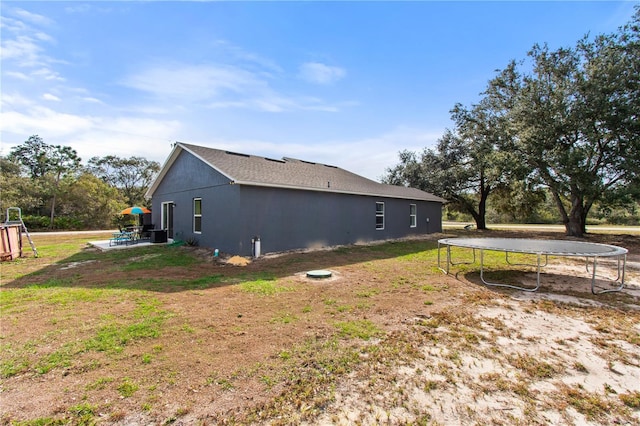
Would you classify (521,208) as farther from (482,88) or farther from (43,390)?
(43,390)

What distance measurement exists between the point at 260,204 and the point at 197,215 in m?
3.36

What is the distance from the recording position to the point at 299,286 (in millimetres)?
5820

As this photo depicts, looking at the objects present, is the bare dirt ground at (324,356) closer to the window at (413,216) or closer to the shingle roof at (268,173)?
the shingle roof at (268,173)

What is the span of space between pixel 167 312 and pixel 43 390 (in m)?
1.84

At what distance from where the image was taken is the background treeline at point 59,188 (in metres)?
24.4

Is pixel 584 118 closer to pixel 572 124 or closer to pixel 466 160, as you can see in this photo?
pixel 572 124

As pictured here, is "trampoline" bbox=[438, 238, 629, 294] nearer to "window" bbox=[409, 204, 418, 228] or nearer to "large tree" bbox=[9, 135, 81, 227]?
"window" bbox=[409, 204, 418, 228]

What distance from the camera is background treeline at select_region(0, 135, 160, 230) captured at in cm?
2441

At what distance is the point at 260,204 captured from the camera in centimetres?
956

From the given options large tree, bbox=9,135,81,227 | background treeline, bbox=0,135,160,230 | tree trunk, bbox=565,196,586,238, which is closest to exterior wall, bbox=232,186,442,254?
tree trunk, bbox=565,196,586,238

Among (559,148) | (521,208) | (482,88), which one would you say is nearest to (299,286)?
(559,148)

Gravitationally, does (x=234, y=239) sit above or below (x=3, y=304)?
above

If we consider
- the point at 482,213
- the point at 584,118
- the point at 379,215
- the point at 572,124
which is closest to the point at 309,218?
the point at 379,215

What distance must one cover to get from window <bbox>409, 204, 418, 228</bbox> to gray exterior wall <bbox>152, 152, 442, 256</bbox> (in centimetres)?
245
